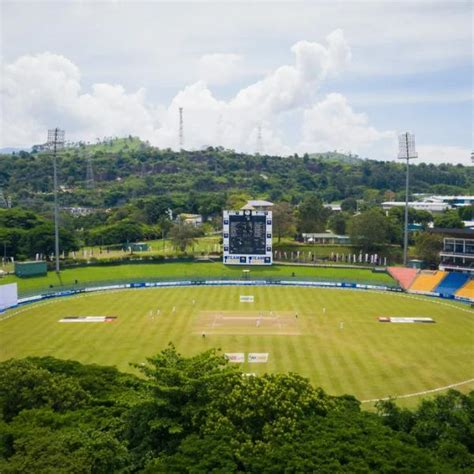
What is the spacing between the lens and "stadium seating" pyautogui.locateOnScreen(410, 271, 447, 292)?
6456 centimetres

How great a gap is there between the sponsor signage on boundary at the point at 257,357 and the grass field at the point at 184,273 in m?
31.6

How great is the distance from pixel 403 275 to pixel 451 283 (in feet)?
21.3

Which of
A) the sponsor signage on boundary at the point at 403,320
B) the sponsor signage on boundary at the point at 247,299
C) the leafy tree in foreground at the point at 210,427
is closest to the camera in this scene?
the leafy tree in foreground at the point at 210,427

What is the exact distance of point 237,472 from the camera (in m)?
17.7

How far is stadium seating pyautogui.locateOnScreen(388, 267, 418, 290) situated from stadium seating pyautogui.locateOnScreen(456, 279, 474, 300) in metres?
5.80

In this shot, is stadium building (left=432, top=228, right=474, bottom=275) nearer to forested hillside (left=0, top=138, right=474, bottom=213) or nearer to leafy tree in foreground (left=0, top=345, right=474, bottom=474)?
→ leafy tree in foreground (left=0, top=345, right=474, bottom=474)

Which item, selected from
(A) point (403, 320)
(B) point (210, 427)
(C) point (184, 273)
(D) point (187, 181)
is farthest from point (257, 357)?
(D) point (187, 181)

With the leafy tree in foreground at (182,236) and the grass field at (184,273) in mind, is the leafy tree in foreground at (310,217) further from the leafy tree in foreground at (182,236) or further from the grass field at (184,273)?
the leafy tree in foreground at (182,236)

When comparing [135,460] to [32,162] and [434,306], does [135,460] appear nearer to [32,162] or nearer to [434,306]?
[434,306]

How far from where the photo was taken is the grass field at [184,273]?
68375 millimetres

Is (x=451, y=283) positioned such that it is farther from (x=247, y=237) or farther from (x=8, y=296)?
(x=8, y=296)

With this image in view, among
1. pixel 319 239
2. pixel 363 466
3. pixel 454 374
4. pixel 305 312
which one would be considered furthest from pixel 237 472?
pixel 319 239

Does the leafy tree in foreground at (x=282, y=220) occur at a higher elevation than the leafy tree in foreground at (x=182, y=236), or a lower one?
higher

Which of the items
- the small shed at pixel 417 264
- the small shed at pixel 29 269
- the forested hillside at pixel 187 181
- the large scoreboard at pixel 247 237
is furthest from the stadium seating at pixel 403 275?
the forested hillside at pixel 187 181
